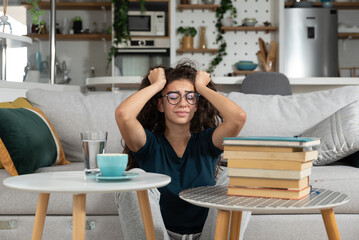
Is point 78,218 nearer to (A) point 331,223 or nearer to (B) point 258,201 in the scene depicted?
(B) point 258,201

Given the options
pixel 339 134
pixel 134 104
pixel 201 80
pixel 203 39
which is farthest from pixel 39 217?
pixel 203 39

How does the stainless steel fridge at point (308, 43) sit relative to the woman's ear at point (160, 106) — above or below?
above

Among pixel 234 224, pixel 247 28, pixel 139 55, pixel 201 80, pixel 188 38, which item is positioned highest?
pixel 247 28

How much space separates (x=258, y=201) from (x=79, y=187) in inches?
16.7

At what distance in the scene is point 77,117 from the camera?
2504 millimetres

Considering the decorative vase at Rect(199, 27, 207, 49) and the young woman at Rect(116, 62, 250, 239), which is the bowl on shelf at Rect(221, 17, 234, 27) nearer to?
the decorative vase at Rect(199, 27, 207, 49)

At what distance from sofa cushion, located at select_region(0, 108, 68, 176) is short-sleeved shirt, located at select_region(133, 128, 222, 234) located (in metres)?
0.60

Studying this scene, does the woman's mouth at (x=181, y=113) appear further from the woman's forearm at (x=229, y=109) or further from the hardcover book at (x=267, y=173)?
the hardcover book at (x=267, y=173)

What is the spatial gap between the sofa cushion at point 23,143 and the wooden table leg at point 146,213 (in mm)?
819

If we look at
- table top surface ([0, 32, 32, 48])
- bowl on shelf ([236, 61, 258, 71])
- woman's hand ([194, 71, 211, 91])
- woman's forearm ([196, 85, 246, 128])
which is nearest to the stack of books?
woman's forearm ([196, 85, 246, 128])

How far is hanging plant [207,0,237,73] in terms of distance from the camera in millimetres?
6055

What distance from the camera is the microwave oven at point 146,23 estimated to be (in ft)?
19.7

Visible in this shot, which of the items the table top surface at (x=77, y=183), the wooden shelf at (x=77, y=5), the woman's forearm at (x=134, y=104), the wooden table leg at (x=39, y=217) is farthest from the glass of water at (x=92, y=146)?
the wooden shelf at (x=77, y=5)

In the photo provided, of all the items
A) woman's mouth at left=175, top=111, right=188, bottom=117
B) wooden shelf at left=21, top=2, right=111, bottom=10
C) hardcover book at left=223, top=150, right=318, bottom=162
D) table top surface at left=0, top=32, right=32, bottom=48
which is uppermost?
wooden shelf at left=21, top=2, right=111, bottom=10
